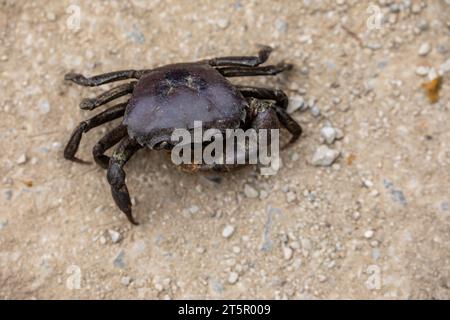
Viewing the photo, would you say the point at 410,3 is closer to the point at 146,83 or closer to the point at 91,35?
the point at 146,83

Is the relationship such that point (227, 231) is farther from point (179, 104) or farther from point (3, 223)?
point (3, 223)

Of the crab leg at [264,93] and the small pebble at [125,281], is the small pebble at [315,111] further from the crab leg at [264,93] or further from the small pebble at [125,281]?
the small pebble at [125,281]

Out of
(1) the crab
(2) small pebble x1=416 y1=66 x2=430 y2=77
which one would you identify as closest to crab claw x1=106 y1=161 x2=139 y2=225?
(1) the crab

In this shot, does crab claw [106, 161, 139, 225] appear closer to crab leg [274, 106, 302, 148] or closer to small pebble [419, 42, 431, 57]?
crab leg [274, 106, 302, 148]

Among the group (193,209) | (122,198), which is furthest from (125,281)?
(193,209)

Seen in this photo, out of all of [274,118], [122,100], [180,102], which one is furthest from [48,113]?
[274,118]
